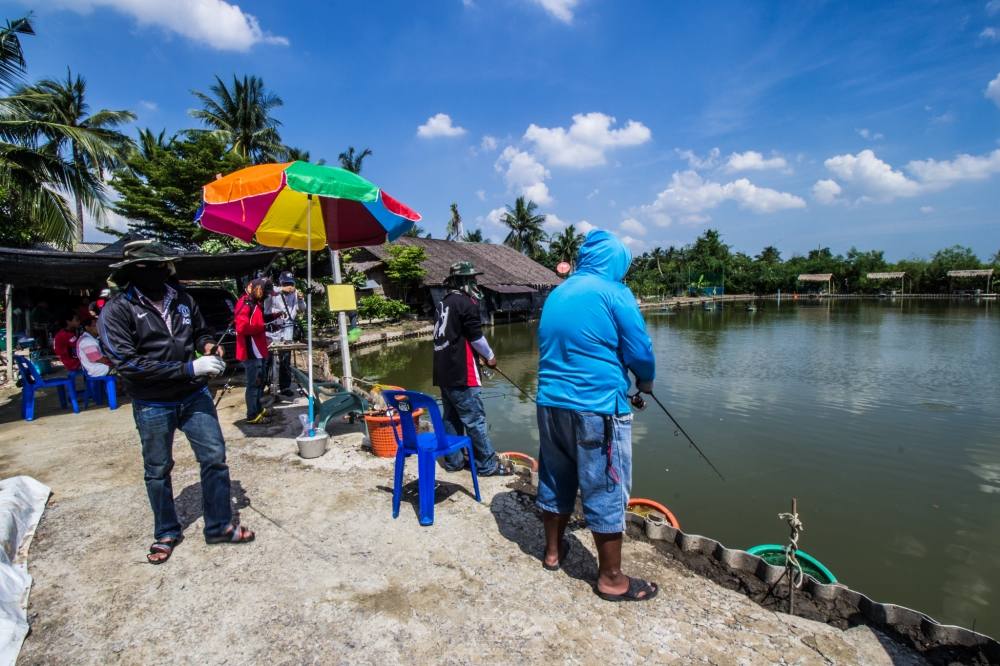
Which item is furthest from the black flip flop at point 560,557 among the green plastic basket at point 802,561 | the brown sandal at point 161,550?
the brown sandal at point 161,550

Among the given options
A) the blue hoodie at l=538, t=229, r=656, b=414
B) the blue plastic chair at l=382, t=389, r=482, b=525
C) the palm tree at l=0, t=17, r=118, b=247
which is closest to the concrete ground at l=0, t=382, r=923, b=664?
the blue plastic chair at l=382, t=389, r=482, b=525

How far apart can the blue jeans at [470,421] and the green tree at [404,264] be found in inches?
792

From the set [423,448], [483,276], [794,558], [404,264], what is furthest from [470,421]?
[483,276]

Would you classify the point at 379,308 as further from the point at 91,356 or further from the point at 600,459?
the point at 600,459

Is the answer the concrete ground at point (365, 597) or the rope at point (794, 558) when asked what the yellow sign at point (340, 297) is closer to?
the concrete ground at point (365, 597)

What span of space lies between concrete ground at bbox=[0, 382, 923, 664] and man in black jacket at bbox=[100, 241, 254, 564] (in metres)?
0.27

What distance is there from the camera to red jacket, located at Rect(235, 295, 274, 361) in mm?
5102

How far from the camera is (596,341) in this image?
91.9 inches

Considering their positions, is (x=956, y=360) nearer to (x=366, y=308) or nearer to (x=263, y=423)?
(x=263, y=423)

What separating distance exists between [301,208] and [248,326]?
1403 mm

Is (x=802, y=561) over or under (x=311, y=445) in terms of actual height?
under

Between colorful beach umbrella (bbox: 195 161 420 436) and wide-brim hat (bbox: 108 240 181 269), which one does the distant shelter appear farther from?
wide-brim hat (bbox: 108 240 181 269)

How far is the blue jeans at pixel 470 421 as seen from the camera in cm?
387

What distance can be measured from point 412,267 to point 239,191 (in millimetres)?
19984
